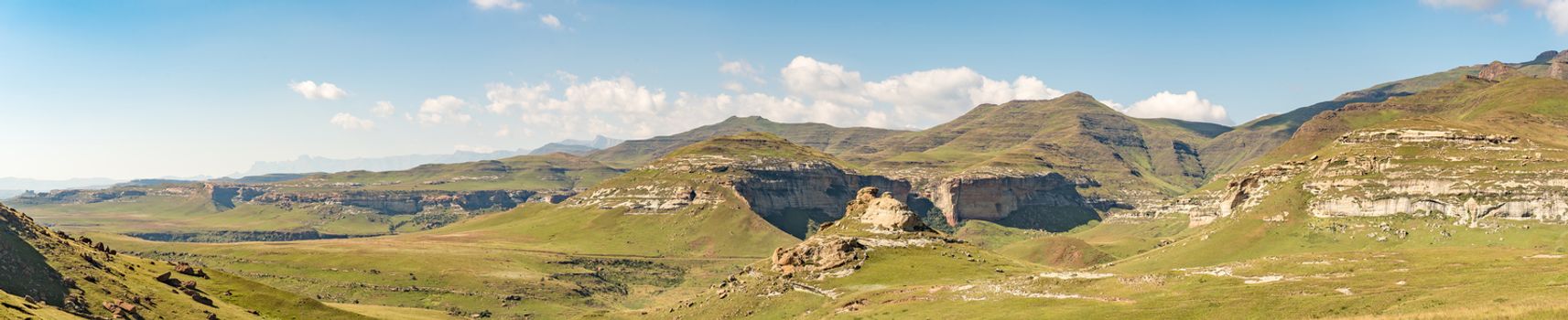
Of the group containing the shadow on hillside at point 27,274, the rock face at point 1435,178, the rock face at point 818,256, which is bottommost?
the rock face at point 818,256

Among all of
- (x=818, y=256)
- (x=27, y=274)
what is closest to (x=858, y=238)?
(x=818, y=256)

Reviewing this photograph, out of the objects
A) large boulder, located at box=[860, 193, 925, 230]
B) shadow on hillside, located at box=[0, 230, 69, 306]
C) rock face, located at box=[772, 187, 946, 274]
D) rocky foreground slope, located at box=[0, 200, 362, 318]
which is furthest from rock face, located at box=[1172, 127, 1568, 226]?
shadow on hillside, located at box=[0, 230, 69, 306]

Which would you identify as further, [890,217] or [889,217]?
[889,217]

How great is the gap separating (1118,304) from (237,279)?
118210 mm

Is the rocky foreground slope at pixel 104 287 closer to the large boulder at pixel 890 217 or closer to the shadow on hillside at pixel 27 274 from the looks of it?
the shadow on hillside at pixel 27 274

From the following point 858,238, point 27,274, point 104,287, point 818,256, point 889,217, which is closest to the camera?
point 27,274

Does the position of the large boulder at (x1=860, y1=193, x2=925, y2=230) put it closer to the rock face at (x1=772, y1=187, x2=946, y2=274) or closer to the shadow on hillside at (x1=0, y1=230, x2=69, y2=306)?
the rock face at (x1=772, y1=187, x2=946, y2=274)

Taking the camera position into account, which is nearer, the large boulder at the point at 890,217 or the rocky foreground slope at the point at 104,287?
the rocky foreground slope at the point at 104,287

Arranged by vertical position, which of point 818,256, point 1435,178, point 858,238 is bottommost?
point 818,256

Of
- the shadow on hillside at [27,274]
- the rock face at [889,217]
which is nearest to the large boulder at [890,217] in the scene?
the rock face at [889,217]

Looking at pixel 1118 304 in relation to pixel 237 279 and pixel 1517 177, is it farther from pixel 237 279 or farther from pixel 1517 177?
pixel 1517 177

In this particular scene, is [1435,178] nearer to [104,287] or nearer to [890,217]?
[890,217]

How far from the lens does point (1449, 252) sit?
101688mm

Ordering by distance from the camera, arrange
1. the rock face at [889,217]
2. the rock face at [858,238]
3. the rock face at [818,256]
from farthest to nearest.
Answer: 1. the rock face at [889,217]
2. the rock face at [858,238]
3. the rock face at [818,256]
